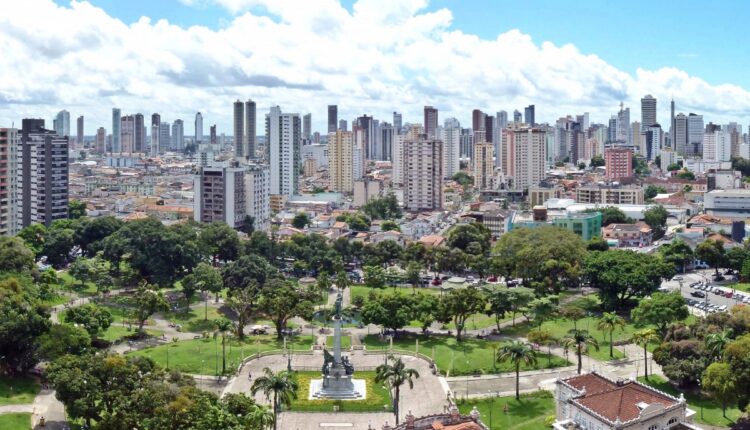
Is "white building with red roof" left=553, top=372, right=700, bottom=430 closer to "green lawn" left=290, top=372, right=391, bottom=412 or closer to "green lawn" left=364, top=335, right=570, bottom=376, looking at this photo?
"green lawn" left=290, top=372, right=391, bottom=412

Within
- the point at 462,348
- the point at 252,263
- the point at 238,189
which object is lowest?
the point at 462,348

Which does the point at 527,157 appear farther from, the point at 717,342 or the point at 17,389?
the point at 17,389

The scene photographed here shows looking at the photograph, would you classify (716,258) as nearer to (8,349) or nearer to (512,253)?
(512,253)

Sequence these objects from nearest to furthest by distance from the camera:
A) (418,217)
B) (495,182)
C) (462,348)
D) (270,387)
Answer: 1. (270,387)
2. (462,348)
3. (418,217)
4. (495,182)

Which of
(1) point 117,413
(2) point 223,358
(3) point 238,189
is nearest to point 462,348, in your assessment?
(2) point 223,358

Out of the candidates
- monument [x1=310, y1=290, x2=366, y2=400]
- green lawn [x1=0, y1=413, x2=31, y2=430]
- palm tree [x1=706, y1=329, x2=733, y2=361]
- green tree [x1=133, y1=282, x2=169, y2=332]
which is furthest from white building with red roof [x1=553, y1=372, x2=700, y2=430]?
green tree [x1=133, y1=282, x2=169, y2=332]

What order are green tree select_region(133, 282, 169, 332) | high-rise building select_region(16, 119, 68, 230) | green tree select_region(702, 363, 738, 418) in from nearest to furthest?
green tree select_region(702, 363, 738, 418) < green tree select_region(133, 282, 169, 332) < high-rise building select_region(16, 119, 68, 230)
